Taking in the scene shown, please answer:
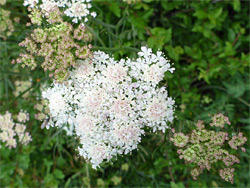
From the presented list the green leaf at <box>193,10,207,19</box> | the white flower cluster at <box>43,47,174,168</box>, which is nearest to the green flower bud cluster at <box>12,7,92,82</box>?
the white flower cluster at <box>43,47,174,168</box>

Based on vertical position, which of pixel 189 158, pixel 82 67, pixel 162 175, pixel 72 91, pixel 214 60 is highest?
pixel 214 60

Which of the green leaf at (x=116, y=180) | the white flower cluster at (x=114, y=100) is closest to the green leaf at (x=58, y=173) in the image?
the green leaf at (x=116, y=180)

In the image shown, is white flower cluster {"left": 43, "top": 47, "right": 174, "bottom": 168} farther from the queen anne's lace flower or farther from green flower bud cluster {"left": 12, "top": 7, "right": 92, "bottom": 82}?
the queen anne's lace flower

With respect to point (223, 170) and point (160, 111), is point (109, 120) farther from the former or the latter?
point (223, 170)

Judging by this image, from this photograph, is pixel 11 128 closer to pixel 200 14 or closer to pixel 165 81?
pixel 165 81

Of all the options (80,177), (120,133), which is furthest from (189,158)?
(80,177)

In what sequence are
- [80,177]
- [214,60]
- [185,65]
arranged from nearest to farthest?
[214,60] → [185,65] → [80,177]

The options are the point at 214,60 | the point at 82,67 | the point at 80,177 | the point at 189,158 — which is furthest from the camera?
the point at 80,177

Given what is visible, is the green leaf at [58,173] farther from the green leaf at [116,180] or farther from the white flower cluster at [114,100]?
the white flower cluster at [114,100]
